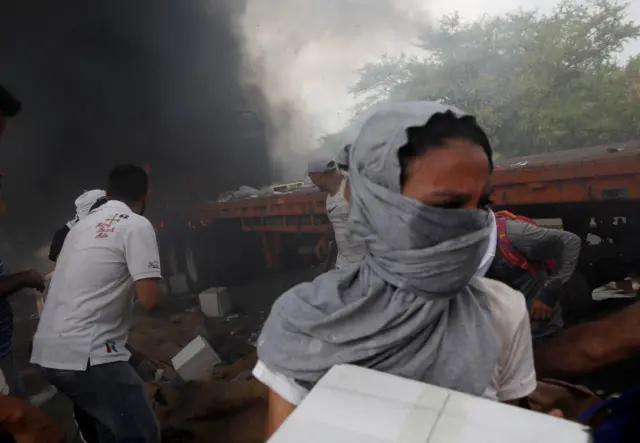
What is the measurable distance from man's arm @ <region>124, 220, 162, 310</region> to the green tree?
8.36 m

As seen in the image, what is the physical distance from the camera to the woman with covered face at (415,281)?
0.95 meters

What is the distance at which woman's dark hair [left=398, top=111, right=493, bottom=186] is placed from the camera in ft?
3.21

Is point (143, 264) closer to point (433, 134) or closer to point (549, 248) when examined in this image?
point (433, 134)

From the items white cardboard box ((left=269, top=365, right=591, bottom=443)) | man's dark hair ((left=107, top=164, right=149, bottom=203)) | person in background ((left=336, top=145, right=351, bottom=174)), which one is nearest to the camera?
white cardboard box ((left=269, top=365, right=591, bottom=443))

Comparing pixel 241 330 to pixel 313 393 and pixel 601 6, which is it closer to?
pixel 313 393

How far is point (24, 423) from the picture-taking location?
173 cm

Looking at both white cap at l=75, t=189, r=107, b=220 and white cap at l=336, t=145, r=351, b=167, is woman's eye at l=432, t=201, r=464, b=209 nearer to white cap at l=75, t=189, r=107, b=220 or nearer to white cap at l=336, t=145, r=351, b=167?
white cap at l=336, t=145, r=351, b=167

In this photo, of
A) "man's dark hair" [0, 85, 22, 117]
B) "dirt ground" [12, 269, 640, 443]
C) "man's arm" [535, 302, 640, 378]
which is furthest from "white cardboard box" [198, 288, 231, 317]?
"man's arm" [535, 302, 640, 378]

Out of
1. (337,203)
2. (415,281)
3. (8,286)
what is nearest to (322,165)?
(337,203)

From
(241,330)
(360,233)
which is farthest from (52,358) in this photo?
(241,330)

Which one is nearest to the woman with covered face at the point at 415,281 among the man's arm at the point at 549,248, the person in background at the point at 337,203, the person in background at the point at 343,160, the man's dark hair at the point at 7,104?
the person in background at the point at 343,160

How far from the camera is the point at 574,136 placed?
10.5 meters

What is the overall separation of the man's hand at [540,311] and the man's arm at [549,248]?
0.09 ft

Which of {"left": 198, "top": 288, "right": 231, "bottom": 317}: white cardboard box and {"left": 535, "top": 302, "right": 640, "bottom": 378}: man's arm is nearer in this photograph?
{"left": 535, "top": 302, "right": 640, "bottom": 378}: man's arm
